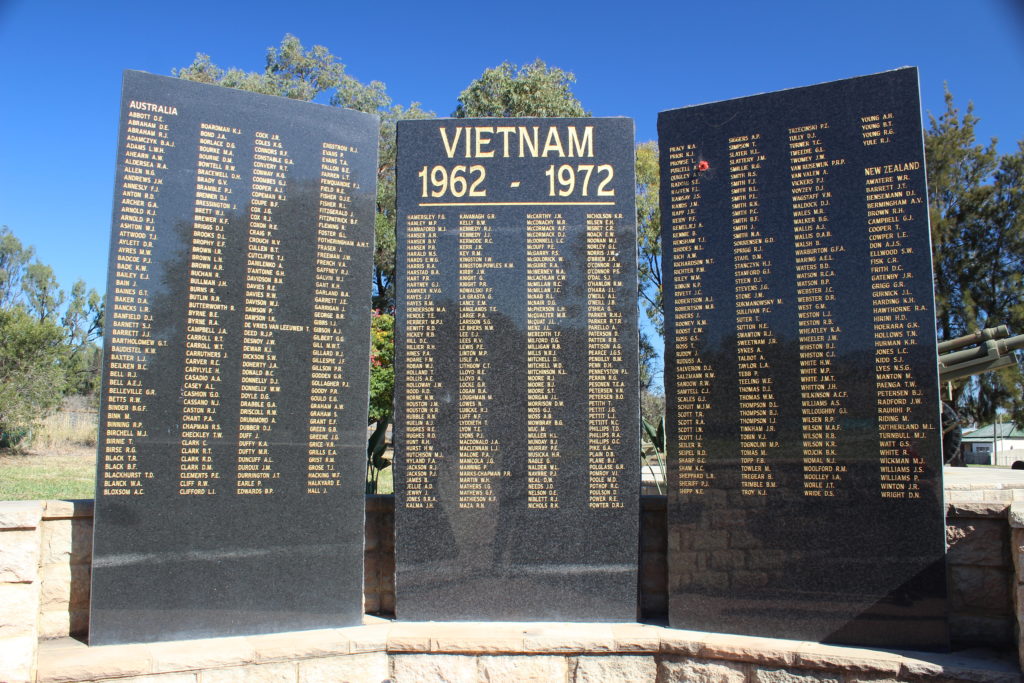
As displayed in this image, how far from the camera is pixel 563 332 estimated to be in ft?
18.4

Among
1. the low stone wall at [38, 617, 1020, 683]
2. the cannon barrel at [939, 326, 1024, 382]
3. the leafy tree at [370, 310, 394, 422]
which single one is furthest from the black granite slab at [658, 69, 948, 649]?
the leafy tree at [370, 310, 394, 422]

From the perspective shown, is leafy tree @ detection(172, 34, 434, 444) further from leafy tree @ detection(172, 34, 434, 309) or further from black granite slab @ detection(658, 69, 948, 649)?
black granite slab @ detection(658, 69, 948, 649)

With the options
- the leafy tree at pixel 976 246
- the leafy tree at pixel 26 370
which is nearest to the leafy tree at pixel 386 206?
the leafy tree at pixel 26 370

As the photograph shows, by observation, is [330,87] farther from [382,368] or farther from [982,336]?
[982,336]

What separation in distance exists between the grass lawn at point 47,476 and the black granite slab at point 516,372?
7301 mm

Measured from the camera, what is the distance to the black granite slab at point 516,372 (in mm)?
5367

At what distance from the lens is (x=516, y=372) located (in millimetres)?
5578

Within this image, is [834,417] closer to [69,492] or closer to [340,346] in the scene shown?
[340,346]

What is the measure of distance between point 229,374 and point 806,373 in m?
4.35

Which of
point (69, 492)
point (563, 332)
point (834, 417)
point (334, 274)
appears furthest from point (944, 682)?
point (69, 492)

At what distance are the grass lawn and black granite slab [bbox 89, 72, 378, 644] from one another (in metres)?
6.12

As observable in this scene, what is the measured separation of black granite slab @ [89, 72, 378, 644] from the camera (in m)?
4.93

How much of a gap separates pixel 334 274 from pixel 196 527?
218 cm

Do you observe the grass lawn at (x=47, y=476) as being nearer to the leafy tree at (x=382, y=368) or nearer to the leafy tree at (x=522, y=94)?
the leafy tree at (x=382, y=368)
